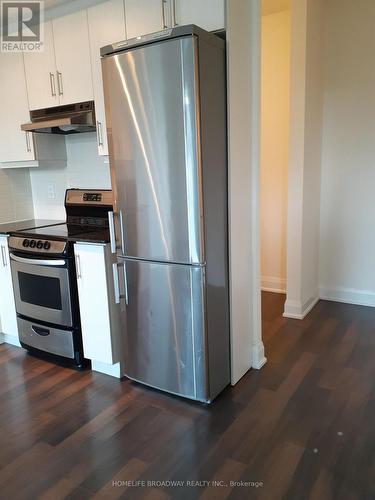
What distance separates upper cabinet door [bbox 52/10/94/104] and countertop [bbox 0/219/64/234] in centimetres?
101

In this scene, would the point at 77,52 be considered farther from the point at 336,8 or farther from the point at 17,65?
the point at 336,8

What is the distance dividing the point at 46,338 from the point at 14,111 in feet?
6.02

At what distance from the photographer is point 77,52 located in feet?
9.00

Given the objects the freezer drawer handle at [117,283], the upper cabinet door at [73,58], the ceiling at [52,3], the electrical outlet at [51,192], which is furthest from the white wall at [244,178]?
the electrical outlet at [51,192]

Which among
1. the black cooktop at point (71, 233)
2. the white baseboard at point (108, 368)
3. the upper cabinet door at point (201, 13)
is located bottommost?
the white baseboard at point (108, 368)

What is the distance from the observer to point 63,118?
111 inches

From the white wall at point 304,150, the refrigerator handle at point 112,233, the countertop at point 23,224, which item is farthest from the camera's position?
the white wall at point 304,150

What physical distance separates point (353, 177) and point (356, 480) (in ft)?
9.02

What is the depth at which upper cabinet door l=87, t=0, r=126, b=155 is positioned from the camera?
8.14ft

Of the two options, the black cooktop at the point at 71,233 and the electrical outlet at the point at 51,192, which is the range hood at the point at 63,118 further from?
the black cooktop at the point at 71,233

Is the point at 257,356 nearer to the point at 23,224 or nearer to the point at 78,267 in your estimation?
the point at 78,267

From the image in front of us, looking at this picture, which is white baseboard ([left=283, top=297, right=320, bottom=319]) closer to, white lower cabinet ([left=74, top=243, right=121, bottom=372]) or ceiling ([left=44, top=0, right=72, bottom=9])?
white lower cabinet ([left=74, top=243, right=121, bottom=372])

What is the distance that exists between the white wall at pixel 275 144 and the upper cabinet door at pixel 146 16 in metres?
1.94

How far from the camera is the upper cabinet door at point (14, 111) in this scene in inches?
121
